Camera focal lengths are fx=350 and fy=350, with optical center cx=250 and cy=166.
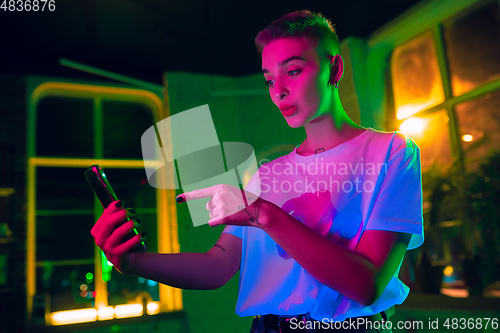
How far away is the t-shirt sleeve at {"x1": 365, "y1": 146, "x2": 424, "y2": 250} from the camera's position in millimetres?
689

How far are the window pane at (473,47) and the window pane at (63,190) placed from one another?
14.4 ft

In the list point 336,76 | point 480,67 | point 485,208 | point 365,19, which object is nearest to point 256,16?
point 365,19

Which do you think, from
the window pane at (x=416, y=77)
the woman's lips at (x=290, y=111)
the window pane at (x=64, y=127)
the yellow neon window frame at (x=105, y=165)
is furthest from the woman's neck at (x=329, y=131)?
the window pane at (x=64, y=127)

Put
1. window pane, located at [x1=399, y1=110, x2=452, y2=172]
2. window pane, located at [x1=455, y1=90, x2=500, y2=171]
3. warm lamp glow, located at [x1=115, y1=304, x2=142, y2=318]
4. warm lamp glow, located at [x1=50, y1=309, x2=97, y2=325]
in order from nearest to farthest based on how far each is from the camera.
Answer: window pane, located at [x1=455, y1=90, x2=500, y2=171] → window pane, located at [x1=399, y1=110, x2=452, y2=172] → warm lamp glow, located at [x1=50, y1=309, x2=97, y2=325] → warm lamp glow, located at [x1=115, y1=304, x2=142, y2=318]

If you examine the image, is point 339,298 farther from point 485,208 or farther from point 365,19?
point 365,19

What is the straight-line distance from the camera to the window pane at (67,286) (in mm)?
4164

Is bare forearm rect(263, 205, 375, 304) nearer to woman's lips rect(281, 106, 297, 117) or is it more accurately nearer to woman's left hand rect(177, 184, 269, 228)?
woman's left hand rect(177, 184, 269, 228)

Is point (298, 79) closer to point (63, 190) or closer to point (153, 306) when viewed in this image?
point (153, 306)

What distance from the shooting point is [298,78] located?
802 mm

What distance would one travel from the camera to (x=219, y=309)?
13.9 ft

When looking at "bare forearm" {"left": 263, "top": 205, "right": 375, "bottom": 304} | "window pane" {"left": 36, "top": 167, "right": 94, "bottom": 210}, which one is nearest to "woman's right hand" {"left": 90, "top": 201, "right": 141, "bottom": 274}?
"bare forearm" {"left": 263, "top": 205, "right": 375, "bottom": 304}

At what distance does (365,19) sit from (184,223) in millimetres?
3057

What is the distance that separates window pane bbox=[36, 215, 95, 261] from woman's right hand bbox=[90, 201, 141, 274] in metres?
4.06

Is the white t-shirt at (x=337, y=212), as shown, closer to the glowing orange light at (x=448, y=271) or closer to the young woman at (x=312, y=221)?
the young woman at (x=312, y=221)
